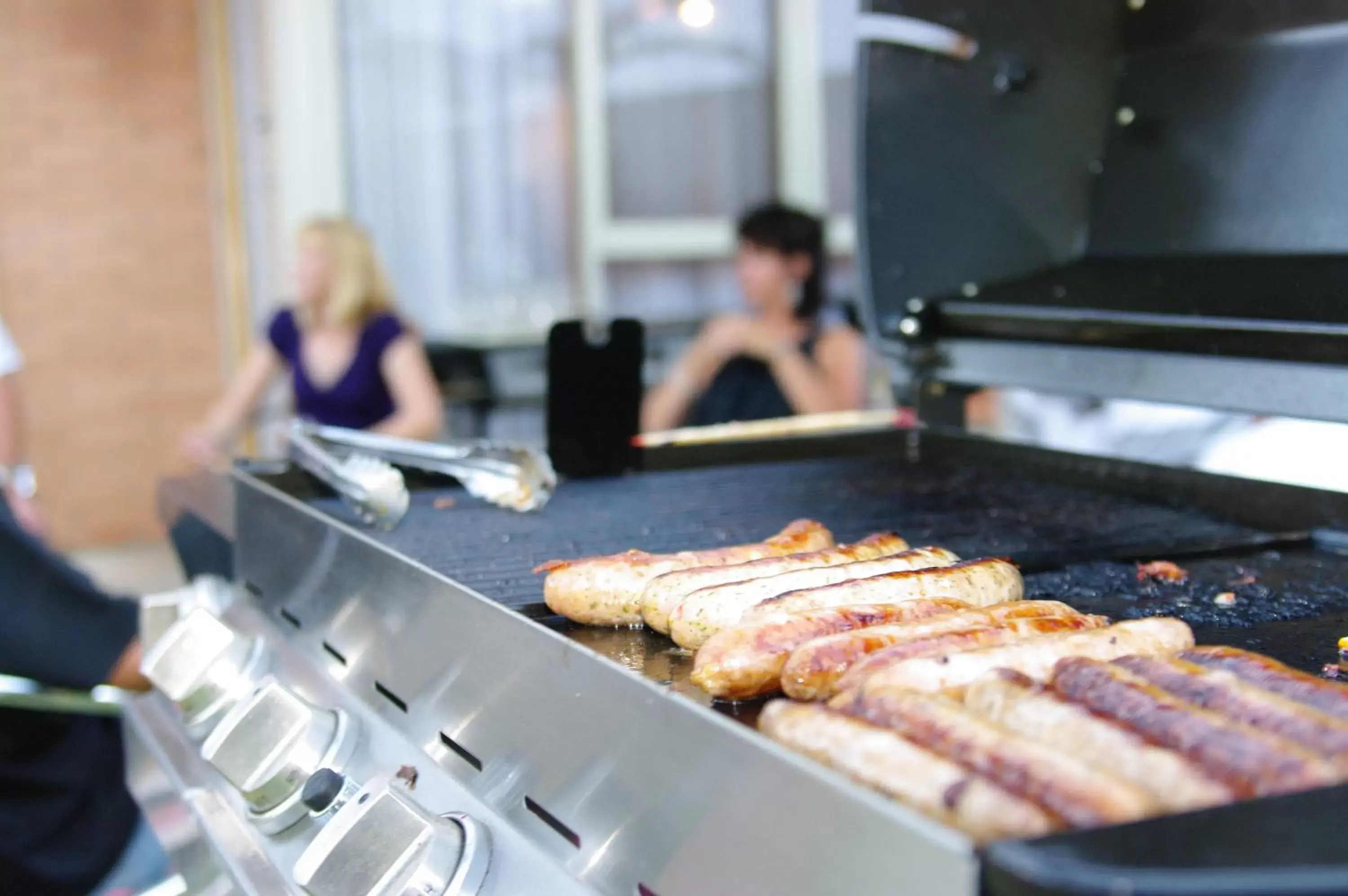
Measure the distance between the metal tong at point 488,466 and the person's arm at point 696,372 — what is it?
89.9 inches

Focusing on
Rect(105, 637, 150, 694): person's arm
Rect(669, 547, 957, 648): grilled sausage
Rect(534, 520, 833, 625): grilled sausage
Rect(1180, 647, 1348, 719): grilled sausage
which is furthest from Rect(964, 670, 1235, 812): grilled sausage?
Rect(105, 637, 150, 694): person's arm

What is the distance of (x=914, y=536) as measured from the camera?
176cm

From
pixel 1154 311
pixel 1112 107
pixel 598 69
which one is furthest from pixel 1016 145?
pixel 598 69

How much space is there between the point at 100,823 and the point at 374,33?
14.5ft

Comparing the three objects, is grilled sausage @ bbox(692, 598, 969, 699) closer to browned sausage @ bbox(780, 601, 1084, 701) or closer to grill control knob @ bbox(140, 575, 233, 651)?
browned sausage @ bbox(780, 601, 1084, 701)

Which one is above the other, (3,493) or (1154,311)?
(1154,311)

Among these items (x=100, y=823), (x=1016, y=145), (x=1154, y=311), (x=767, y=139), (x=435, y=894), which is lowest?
(x=100, y=823)

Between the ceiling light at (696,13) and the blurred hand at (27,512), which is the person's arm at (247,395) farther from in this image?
the ceiling light at (696,13)

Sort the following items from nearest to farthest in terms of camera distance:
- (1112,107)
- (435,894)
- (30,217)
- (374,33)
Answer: (435,894) → (1112,107) → (374,33) → (30,217)

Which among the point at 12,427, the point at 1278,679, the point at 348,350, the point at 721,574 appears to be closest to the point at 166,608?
the point at 721,574

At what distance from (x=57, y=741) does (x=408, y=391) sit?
2.40 metres

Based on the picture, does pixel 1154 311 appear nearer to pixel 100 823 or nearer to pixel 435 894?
pixel 435 894

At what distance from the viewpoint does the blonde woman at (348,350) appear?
4707 millimetres

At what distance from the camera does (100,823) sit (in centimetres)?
247
